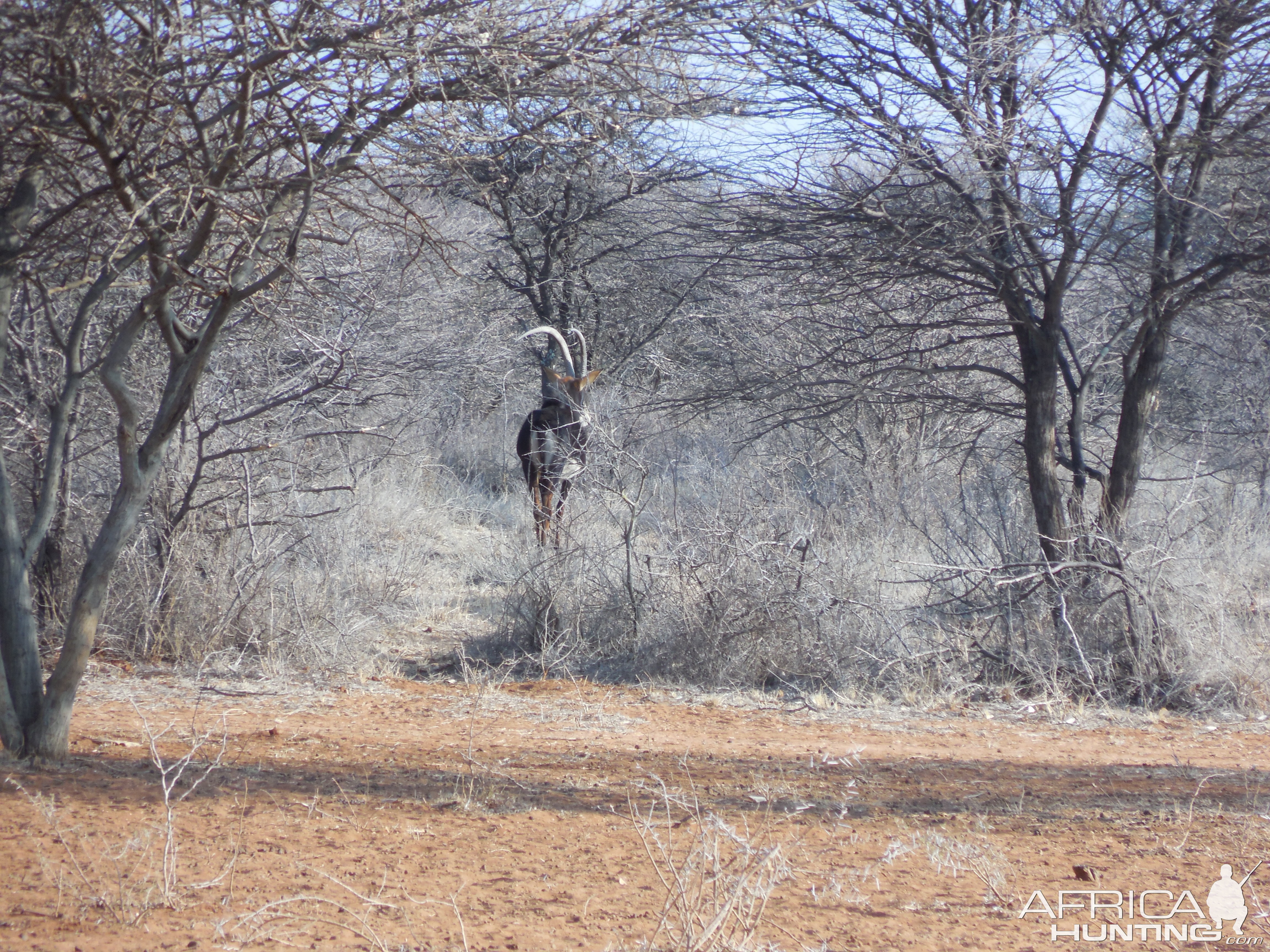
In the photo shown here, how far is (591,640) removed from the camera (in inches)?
332

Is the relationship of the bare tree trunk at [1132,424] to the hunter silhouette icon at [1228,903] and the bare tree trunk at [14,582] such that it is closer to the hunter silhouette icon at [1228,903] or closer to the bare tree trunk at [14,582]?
the hunter silhouette icon at [1228,903]

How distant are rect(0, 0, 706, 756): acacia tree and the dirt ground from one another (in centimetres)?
90

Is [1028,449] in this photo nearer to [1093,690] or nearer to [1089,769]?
[1093,690]

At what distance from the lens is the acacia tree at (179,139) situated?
384 cm

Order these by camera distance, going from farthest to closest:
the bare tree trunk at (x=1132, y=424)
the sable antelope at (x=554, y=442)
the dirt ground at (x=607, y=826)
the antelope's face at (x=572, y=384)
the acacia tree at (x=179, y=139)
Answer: the antelope's face at (x=572, y=384), the sable antelope at (x=554, y=442), the bare tree trunk at (x=1132, y=424), the acacia tree at (x=179, y=139), the dirt ground at (x=607, y=826)

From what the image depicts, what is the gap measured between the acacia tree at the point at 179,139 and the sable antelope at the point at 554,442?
409 centimetres

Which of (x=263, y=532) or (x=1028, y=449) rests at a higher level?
(x=1028, y=449)

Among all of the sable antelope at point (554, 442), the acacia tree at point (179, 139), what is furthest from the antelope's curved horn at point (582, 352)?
the acacia tree at point (179, 139)

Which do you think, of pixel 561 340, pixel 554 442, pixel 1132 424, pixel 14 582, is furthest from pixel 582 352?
pixel 14 582

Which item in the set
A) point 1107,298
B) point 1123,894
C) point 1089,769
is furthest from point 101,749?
point 1107,298

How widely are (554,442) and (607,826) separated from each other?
5.06m

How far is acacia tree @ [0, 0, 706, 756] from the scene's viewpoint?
151 inches

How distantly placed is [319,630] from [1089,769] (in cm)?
542

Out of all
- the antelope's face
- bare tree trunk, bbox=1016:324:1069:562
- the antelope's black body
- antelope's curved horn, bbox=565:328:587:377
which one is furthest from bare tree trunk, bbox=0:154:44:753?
bare tree trunk, bbox=1016:324:1069:562
